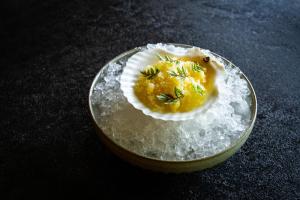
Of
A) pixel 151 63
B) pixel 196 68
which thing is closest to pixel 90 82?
pixel 151 63

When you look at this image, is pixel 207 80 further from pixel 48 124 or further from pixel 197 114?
pixel 48 124

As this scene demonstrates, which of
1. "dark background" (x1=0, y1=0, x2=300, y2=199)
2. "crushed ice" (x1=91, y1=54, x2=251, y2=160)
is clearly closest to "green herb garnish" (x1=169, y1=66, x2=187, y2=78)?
"crushed ice" (x1=91, y1=54, x2=251, y2=160)

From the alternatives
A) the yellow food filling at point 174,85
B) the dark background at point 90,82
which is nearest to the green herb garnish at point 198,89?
the yellow food filling at point 174,85

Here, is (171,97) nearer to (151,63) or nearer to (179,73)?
(179,73)

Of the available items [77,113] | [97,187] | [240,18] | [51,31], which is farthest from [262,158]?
[51,31]

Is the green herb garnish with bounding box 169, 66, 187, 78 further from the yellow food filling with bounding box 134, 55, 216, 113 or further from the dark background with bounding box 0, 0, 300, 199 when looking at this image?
the dark background with bounding box 0, 0, 300, 199
